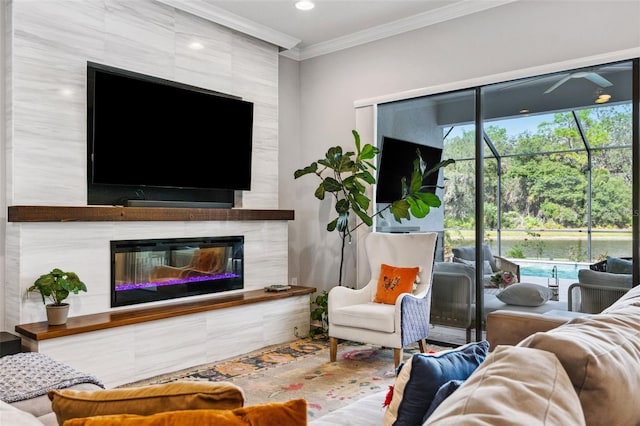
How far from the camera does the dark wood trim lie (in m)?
3.03

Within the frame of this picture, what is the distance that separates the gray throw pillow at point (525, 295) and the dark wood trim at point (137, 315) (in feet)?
5.70

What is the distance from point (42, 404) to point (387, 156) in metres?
3.55

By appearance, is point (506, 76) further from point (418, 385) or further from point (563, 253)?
point (418, 385)

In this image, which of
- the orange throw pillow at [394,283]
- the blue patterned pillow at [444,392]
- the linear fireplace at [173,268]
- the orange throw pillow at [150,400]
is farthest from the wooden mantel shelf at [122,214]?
the blue patterned pillow at [444,392]

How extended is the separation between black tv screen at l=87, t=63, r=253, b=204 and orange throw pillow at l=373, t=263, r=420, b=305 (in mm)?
1466

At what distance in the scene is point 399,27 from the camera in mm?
4547

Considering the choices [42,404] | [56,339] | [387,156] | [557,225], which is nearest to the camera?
[42,404]

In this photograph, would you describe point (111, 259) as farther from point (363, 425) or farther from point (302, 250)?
point (363, 425)

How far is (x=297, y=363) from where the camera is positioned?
3926 millimetres

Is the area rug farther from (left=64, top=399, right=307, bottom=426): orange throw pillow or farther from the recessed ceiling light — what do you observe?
the recessed ceiling light

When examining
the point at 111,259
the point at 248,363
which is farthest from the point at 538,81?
the point at 111,259

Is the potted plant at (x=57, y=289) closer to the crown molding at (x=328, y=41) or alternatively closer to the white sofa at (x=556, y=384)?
the crown molding at (x=328, y=41)

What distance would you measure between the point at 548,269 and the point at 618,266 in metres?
0.47

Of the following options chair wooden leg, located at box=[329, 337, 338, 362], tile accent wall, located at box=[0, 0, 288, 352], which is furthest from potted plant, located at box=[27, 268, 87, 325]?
chair wooden leg, located at box=[329, 337, 338, 362]
